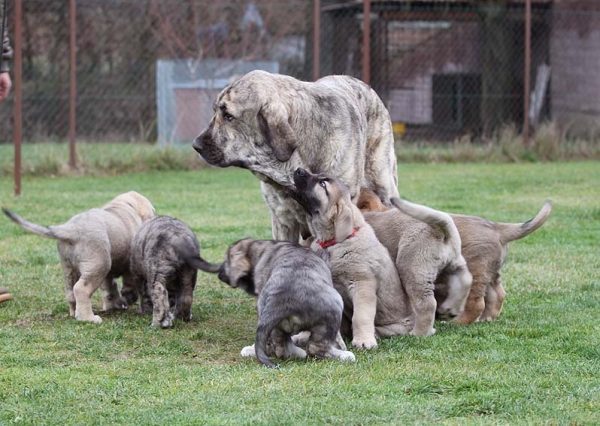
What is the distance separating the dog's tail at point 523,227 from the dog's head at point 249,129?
4.76ft

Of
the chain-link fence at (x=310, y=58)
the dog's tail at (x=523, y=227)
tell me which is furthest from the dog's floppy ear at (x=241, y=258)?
the chain-link fence at (x=310, y=58)

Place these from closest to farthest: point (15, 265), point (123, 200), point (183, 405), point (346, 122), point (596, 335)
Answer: point (183, 405)
point (596, 335)
point (346, 122)
point (123, 200)
point (15, 265)

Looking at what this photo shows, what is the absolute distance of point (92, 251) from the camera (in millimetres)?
6594

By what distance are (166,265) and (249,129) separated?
3.36 feet

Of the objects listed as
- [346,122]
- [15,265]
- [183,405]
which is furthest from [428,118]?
[183,405]

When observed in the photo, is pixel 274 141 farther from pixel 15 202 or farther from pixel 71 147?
pixel 71 147

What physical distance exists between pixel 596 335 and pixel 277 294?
1.86 metres

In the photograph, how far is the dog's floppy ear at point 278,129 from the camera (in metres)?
6.10

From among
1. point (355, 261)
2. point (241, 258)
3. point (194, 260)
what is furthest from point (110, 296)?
point (355, 261)

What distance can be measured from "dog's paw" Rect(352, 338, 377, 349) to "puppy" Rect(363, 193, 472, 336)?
42 cm

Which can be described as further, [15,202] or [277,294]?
[15,202]

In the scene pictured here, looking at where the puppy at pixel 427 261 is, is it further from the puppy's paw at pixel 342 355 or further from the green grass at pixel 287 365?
the puppy's paw at pixel 342 355

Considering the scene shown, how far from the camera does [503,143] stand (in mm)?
18766

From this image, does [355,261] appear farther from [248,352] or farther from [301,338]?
[248,352]
